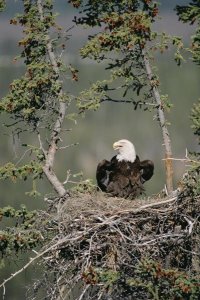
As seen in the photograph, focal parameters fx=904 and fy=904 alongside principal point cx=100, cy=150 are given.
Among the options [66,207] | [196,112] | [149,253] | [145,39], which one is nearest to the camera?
[196,112]

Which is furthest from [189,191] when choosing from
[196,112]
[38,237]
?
[38,237]

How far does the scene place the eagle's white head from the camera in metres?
17.0

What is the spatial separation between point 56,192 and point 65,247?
242 centimetres

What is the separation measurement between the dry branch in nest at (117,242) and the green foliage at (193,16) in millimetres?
2192

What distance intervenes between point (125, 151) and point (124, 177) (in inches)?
20.0

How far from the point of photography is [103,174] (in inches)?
672

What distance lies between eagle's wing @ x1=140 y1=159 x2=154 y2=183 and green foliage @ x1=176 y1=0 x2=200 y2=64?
4.40m

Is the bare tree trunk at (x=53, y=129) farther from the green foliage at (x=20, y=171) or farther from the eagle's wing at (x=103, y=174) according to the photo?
the eagle's wing at (x=103, y=174)

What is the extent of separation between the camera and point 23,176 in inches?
662

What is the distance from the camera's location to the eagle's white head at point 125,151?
1702 centimetres

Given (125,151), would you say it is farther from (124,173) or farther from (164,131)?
(164,131)

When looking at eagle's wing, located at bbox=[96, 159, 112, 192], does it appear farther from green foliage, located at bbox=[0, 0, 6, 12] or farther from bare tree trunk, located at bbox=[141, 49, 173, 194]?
green foliage, located at bbox=[0, 0, 6, 12]

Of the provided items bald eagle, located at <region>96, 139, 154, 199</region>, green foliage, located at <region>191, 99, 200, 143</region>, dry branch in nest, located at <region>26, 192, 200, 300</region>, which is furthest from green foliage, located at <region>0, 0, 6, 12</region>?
green foliage, located at <region>191, 99, 200, 143</region>

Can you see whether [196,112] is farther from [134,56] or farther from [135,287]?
[134,56]
